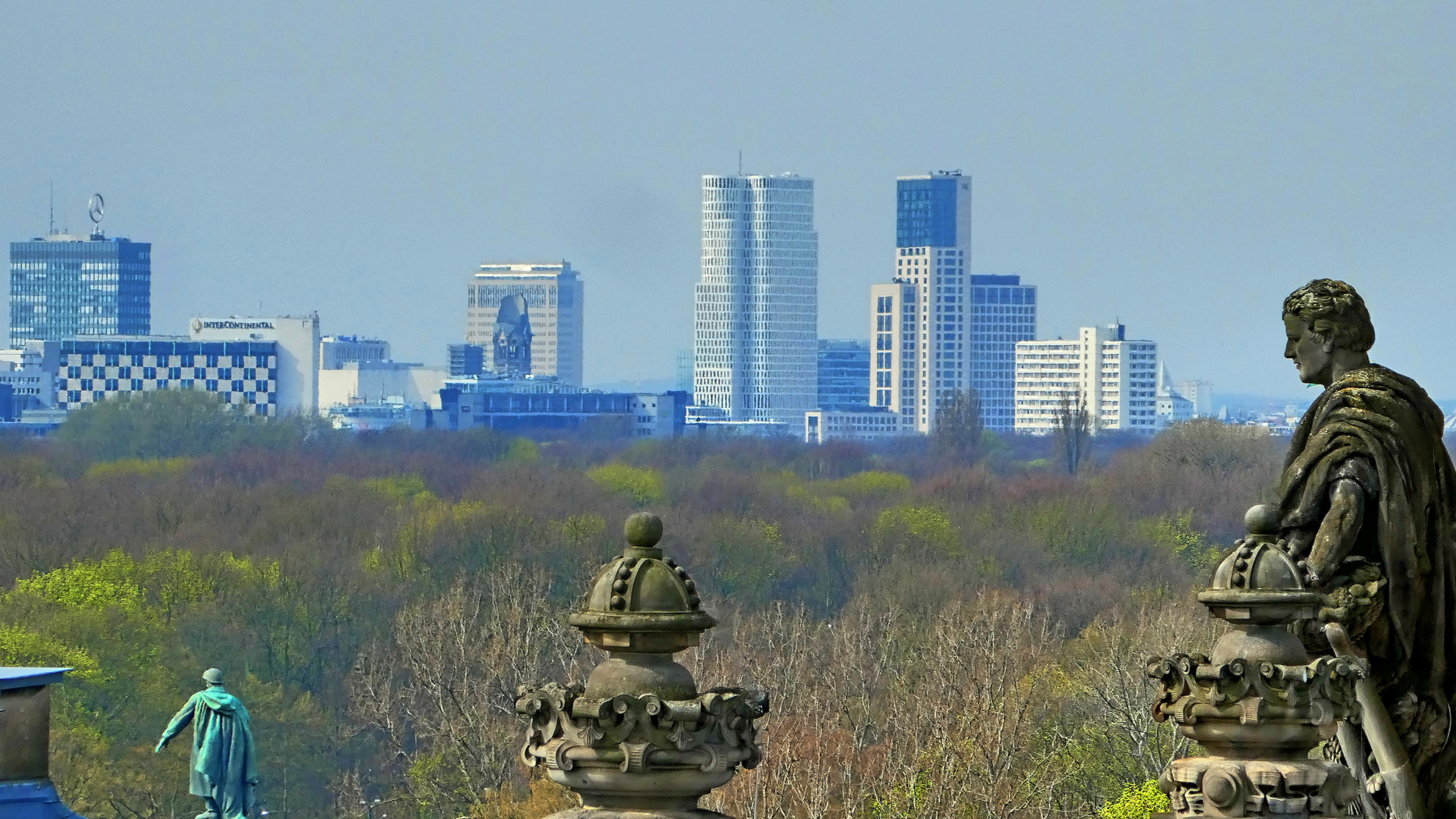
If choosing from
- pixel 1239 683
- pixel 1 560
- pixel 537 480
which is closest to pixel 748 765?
pixel 1239 683

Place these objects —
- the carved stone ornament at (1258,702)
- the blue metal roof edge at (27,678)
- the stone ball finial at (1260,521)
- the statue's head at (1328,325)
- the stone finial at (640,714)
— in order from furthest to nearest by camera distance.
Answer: the blue metal roof edge at (27,678) → the statue's head at (1328,325) → the stone ball finial at (1260,521) → the carved stone ornament at (1258,702) → the stone finial at (640,714)

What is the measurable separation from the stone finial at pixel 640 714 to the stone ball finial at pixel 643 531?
0.01m

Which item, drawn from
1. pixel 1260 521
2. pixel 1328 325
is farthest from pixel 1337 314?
pixel 1260 521

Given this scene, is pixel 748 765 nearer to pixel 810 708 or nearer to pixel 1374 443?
pixel 1374 443

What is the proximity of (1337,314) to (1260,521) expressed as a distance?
1544mm

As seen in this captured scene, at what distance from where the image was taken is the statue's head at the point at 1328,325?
13461 millimetres

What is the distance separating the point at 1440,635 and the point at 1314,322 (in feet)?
4.05

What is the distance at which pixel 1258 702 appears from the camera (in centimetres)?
1186

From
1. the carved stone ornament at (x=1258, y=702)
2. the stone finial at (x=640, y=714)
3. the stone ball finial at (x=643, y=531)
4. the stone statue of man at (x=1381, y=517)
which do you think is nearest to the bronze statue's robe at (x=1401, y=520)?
the stone statue of man at (x=1381, y=517)

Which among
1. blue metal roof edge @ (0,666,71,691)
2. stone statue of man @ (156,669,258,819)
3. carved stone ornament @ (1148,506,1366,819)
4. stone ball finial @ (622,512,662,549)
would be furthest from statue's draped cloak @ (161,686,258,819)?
stone ball finial @ (622,512,662,549)

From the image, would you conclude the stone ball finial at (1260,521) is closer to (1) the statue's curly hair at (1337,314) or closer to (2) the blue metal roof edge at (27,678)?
(1) the statue's curly hair at (1337,314)

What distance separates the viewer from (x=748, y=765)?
11.0m

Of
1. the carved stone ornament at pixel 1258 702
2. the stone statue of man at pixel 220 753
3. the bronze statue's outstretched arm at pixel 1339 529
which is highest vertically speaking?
the bronze statue's outstretched arm at pixel 1339 529

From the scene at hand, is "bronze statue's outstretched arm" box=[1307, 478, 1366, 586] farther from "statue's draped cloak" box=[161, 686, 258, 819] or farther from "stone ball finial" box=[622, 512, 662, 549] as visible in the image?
"statue's draped cloak" box=[161, 686, 258, 819]
